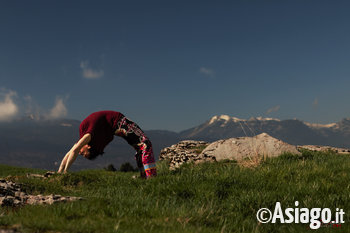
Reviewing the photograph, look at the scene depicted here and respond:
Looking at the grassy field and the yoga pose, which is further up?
the yoga pose

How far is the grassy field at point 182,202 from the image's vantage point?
3.79 meters

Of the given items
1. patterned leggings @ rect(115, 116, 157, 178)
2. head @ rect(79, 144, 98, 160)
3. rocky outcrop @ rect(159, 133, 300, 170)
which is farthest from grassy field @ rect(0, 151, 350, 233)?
rocky outcrop @ rect(159, 133, 300, 170)

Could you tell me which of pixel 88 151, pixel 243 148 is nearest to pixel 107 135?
pixel 88 151

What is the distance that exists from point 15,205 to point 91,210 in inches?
60.5

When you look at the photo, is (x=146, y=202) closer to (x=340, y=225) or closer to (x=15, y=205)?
(x=15, y=205)

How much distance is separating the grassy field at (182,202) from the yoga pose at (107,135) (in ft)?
2.63

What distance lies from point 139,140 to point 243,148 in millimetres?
8316

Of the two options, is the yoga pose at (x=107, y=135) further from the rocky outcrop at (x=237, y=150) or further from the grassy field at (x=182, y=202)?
the rocky outcrop at (x=237, y=150)

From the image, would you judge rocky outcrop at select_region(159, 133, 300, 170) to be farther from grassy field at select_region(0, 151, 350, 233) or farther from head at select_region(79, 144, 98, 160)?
head at select_region(79, 144, 98, 160)

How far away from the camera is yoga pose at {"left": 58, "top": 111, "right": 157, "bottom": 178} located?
812cm

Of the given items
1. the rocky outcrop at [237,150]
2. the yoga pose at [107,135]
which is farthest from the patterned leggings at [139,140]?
the rocky outcrop at [237,150]

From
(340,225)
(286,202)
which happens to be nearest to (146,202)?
(286,202)

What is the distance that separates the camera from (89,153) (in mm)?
8203

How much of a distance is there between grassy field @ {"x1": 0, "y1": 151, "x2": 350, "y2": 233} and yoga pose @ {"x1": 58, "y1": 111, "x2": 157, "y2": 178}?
0.80 m
